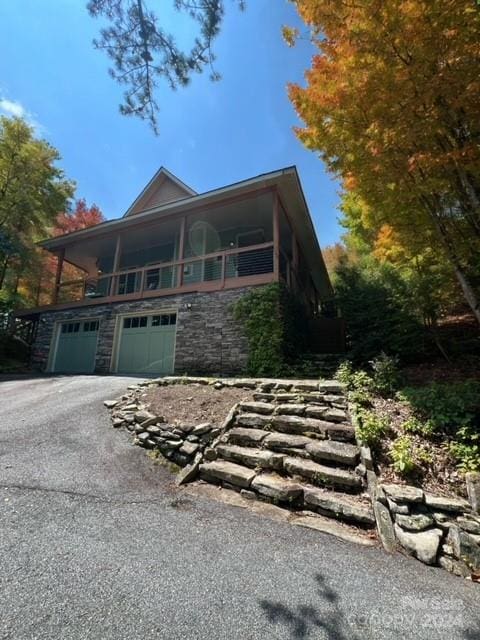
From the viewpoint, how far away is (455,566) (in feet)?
7.26

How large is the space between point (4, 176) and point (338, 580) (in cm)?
1932

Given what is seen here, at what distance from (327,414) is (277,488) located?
1500 millimetres

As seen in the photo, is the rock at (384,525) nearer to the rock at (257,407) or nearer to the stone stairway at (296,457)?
the stone stairway at (296,457)

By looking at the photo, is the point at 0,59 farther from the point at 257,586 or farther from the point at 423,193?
the point at 257,586

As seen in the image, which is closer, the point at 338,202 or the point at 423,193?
the point at 423,193

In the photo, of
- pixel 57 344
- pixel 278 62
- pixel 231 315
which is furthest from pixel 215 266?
pixel 57 344

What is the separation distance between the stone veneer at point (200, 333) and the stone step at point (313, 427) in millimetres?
3677

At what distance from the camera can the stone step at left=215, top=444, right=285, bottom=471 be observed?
347cm

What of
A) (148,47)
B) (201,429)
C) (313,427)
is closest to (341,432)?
(313,427)

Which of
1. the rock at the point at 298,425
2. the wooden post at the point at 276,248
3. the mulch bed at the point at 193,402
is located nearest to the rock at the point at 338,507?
the rock at the point at 298,425

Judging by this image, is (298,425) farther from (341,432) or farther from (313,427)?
(341,432)

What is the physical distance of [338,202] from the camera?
426 inches

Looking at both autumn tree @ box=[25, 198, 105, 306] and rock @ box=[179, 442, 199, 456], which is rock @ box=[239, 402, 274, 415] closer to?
rock @ box=[179, 442, 199, 456]

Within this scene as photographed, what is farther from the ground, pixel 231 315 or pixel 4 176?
pixel 4 176
